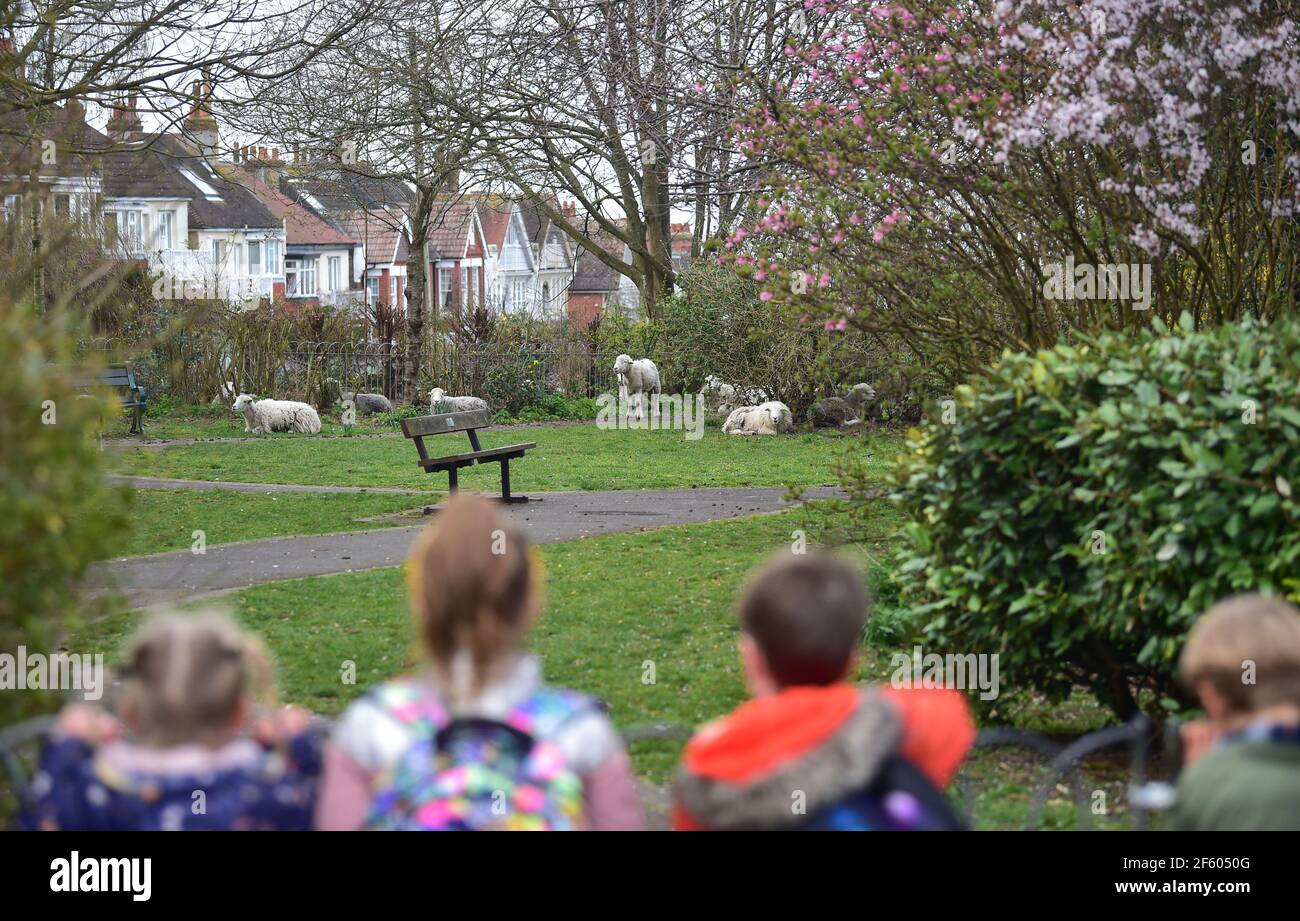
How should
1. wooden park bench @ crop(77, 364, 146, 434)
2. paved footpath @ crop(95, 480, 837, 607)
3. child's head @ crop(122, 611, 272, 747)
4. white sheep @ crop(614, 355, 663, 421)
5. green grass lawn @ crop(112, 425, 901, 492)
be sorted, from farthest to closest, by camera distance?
white sheep @ crop(614, 355, 663, 421) → wooden park bench @ crop(77, 364, 146, 434) → green grass lawn @ crop(112, 425, 901, 492) → paved footpath @ crop(95, 480, 837, 607) → child's head @ crop(122, 611, 272, 747)

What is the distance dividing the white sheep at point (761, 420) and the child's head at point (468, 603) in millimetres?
21536

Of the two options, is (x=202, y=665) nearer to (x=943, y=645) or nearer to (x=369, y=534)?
(x=943, y=645)

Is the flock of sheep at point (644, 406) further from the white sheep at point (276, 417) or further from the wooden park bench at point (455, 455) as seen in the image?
the wooden park bench at point (455, 455)

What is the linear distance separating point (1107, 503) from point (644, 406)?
69.1ft

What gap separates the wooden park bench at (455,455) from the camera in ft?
45.5

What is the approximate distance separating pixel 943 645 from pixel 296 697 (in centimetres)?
310

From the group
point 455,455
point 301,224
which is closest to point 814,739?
point 455,455

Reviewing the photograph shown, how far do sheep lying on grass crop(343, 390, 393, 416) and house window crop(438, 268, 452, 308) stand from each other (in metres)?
44.0

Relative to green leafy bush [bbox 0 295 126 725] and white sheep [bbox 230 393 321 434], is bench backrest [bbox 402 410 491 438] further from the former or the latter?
green leafy bush [bbox 0 295 126 725]

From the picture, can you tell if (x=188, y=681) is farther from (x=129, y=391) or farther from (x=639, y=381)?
(x=639, y=381)

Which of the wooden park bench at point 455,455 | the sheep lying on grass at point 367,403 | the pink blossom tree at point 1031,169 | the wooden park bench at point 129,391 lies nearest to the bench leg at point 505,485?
the wooden park bench at point 455,455

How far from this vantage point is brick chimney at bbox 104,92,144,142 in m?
12.2

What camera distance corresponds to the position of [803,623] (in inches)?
109

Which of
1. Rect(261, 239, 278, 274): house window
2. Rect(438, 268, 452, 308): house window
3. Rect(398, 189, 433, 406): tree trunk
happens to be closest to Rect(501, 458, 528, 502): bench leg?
Rect(398, 189, 433, 406): tree trunk
